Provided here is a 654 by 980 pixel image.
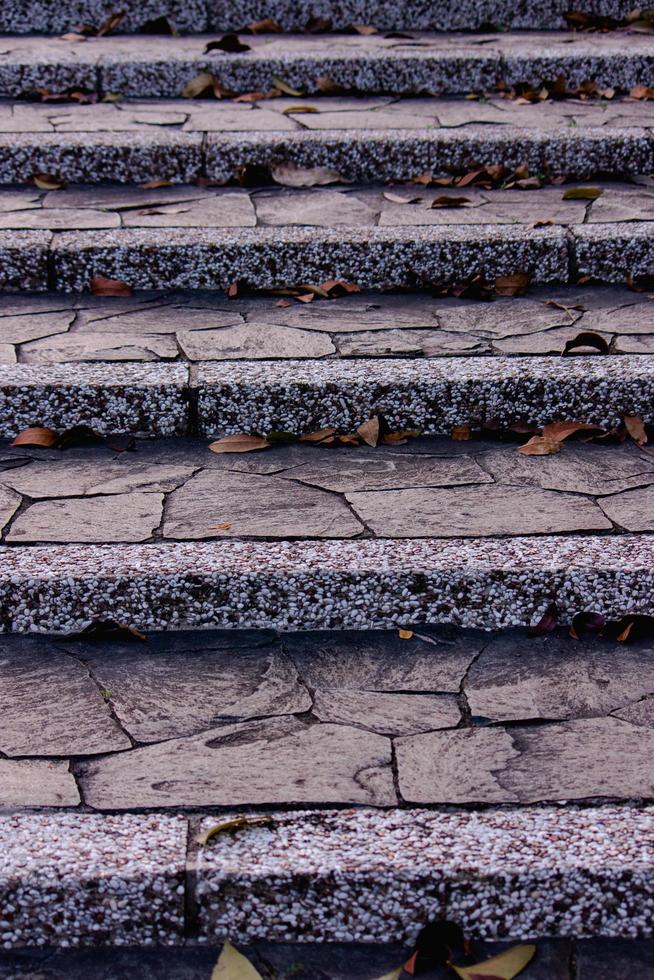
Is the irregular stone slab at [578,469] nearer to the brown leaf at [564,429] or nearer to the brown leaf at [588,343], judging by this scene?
the brown leaf at [564,429]

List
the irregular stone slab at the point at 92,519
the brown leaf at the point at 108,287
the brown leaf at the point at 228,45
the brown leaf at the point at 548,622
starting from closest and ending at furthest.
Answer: the brown leaf at the point at 548,622, the irregular stone slab at the point at 92,519, the brown leaf at the point at 108,287, the brown leaf at the point at 228,45

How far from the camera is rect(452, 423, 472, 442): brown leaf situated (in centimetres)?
286

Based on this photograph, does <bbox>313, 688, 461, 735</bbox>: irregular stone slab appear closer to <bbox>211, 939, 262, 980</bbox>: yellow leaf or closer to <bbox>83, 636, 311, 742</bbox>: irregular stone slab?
<bbox>83, 636, 311, 742</bbox>: irregular stone slab

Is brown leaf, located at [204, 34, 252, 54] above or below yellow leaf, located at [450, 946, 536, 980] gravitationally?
Answer: above

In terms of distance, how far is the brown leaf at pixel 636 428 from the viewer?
2.83 metres

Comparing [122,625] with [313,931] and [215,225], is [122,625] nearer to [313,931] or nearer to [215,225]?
[313,931]

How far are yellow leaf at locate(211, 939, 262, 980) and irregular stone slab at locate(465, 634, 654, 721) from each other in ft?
2.18

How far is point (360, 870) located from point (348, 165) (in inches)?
124

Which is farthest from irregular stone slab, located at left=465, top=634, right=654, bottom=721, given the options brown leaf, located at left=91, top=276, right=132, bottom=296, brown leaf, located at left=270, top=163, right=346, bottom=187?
brown leaf, located at left=270, top=163, right=346, bottom=187

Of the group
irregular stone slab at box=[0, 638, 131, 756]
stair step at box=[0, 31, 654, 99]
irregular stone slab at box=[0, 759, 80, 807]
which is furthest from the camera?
stair step at box=[0, 31, 654, 99]

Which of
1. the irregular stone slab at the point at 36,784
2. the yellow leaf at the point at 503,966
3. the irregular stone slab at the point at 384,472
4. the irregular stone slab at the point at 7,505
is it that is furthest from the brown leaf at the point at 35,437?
the yellow leaf at the point at 503,966

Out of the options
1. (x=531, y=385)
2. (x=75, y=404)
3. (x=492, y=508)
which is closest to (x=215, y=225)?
(x=75, y=404)

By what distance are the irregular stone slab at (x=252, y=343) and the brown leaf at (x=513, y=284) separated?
2.32 ft

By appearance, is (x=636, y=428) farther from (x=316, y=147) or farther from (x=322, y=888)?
(x=316, y=147)
